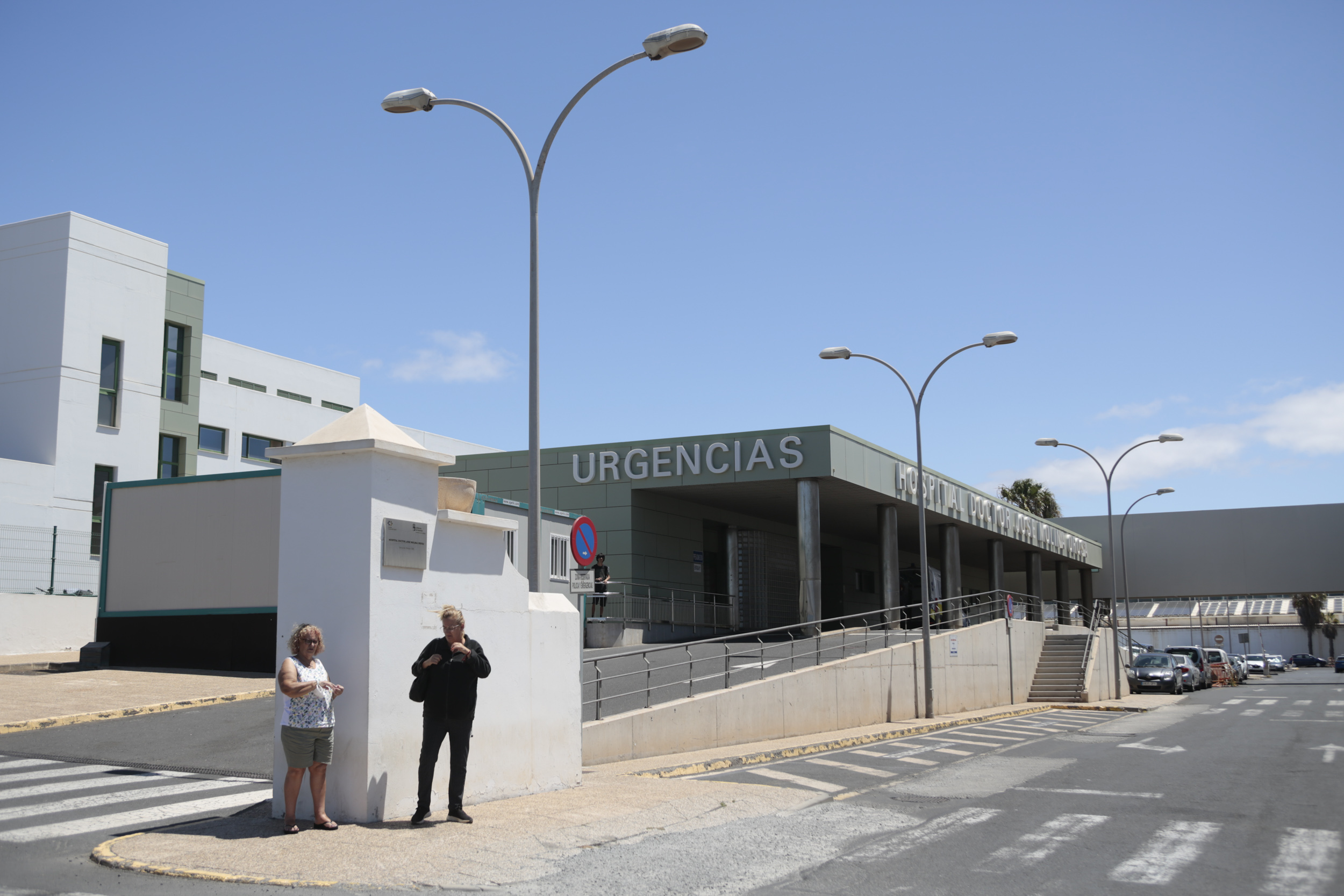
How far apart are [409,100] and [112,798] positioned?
8.15m

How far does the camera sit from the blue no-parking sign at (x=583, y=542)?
38.6ft

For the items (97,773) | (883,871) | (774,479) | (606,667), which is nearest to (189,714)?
(97,773)

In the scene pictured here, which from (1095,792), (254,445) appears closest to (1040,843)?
(1095,792)

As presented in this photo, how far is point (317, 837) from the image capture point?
8156mm

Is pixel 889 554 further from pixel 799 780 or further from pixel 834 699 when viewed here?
pixel 799 780

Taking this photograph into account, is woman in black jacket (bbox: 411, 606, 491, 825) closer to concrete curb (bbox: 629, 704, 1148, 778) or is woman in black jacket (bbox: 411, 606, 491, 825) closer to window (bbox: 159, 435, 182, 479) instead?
concrete curb (bbox: 629, 704, 1148, 778)

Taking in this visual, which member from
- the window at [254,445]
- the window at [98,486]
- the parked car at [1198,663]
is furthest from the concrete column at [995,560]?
the window at [98,486]

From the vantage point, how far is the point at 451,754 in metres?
9.10

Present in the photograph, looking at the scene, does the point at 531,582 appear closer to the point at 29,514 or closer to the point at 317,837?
the point at 317,837

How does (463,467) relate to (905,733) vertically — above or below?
above

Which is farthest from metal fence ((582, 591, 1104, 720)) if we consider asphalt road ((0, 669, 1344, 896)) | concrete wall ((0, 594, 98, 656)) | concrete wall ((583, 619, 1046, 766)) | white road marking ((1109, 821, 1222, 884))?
concrete wall ((0, 594, 98, 656))

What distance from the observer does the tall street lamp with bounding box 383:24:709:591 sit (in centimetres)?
1190

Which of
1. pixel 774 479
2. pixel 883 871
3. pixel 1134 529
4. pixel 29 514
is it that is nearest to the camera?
pixel 883 871

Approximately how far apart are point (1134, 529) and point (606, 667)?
59.0 m
